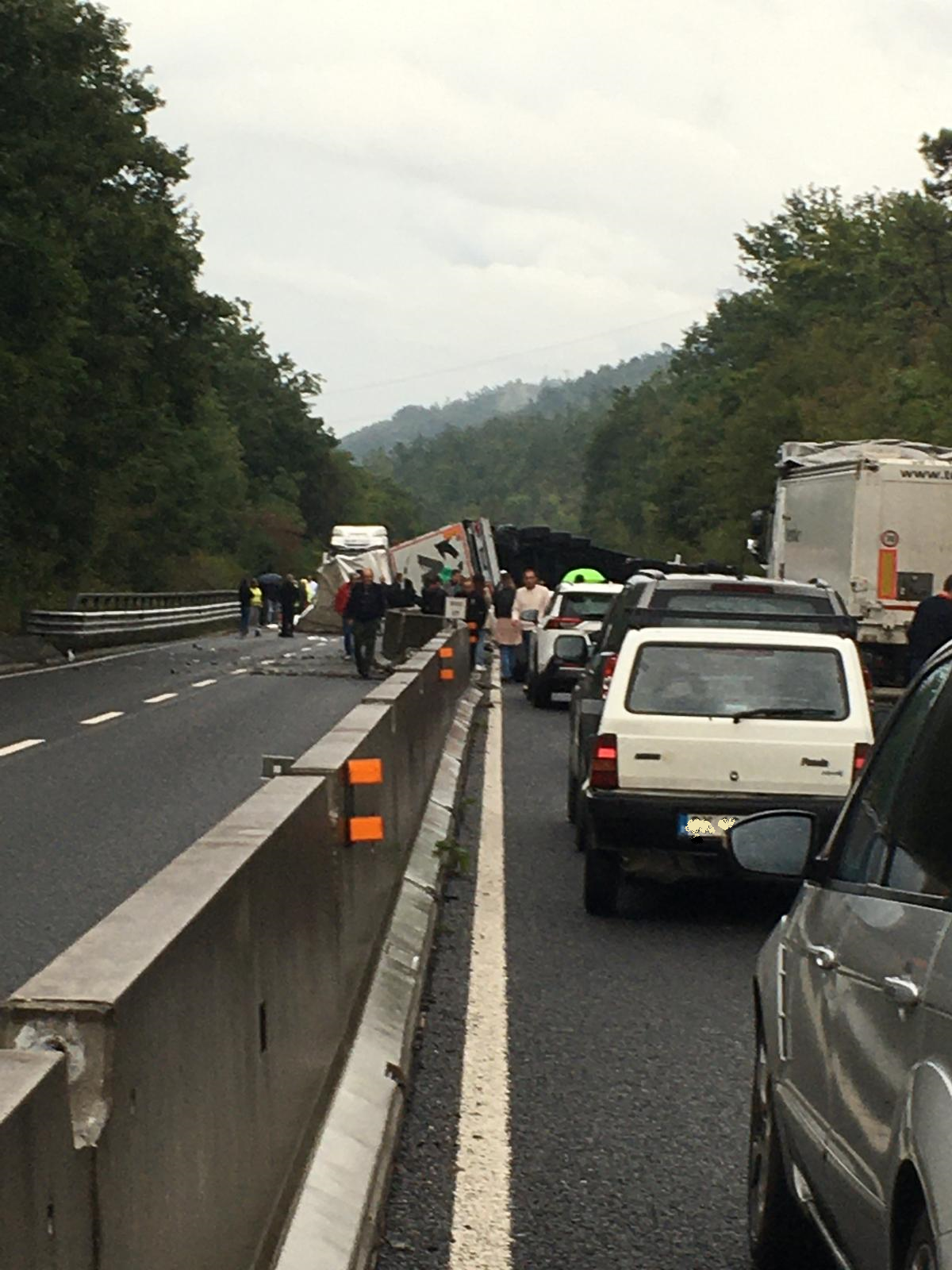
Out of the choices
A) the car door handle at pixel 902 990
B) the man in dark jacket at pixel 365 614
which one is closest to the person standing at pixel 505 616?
the man in dark jacket at pixel 365 614

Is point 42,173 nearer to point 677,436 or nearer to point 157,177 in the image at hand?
point 157,177

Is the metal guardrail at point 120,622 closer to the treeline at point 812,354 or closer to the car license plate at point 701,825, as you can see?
the treeline at point 812,354

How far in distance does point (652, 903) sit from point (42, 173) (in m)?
38.1

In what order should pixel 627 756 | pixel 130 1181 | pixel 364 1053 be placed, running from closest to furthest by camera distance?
pixel 130 1181 < pixel 364 1053 < pixel 627 756

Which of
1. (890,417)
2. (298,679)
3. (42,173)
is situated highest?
(42,173)

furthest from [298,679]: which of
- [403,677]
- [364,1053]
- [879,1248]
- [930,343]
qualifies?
[930,343]

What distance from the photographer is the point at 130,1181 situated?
3.56 meters

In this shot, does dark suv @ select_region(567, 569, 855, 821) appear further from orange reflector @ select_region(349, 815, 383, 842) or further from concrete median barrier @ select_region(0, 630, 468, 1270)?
concrete median barrier @ select_region(0, 630, 468, 1270)

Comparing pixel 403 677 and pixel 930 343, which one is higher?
pixel 930 343

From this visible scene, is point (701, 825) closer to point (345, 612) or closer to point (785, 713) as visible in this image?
point (785, 713)

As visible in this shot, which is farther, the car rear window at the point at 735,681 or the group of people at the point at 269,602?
the group of people at the point at 269,602

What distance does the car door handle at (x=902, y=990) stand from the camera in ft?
11.8

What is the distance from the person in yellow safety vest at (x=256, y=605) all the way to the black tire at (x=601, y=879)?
180 feet

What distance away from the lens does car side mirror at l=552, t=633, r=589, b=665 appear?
15.7 m
